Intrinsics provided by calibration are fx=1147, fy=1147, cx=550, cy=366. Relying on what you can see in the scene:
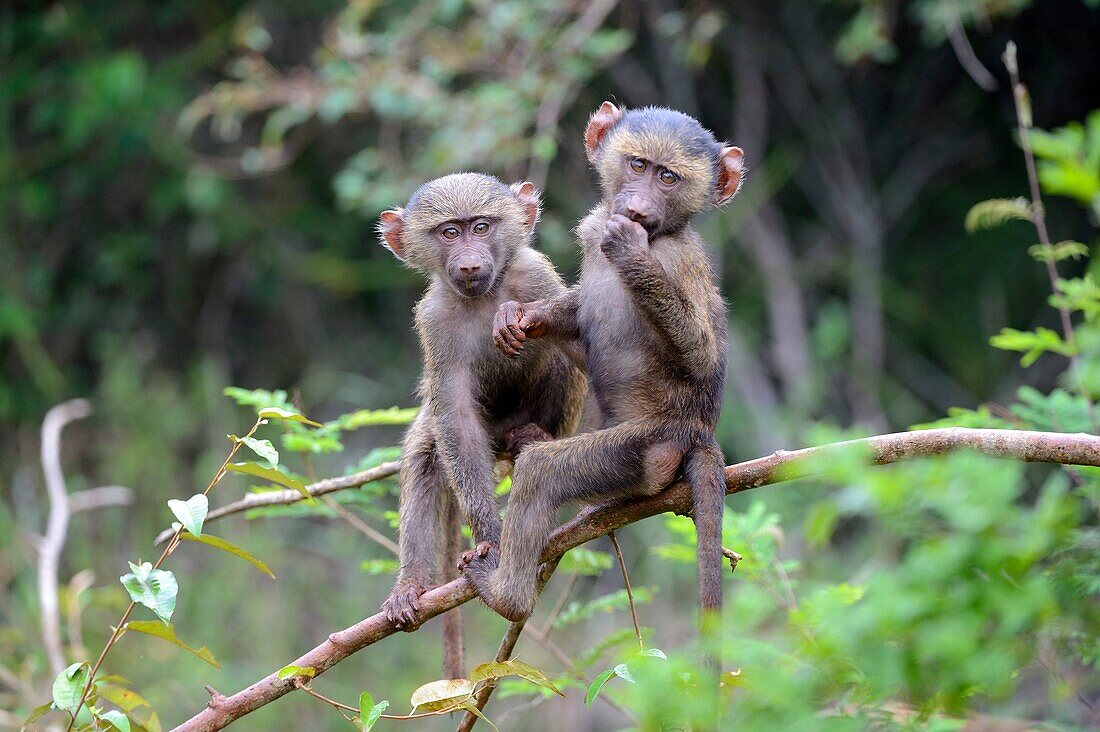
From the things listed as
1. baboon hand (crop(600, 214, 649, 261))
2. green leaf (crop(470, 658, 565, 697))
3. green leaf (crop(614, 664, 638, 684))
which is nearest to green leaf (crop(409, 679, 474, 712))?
green leaf (crop(470, 658, 565, 697))

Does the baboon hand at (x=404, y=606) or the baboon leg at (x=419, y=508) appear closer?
the baboon hand at (x=404, y=606)

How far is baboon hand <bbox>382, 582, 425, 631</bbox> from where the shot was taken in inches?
142

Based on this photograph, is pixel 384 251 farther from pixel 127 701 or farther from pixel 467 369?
pixel 127 701

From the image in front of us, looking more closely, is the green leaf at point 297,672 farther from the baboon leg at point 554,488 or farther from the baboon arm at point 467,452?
the baboon arm at point 467,452

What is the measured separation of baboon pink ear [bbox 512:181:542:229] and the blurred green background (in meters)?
2.55

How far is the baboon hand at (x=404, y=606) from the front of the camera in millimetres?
3598

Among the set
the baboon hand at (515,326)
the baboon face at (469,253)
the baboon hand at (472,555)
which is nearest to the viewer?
the baboon hand at (472,555)

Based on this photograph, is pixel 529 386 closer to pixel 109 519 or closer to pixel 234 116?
pixel 109 519

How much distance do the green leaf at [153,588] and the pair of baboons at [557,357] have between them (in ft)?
2.63

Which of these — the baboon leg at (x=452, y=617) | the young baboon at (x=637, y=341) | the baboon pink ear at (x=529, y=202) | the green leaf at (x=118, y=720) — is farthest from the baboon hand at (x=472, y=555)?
the baboon pink ear at (x=529, y=202)

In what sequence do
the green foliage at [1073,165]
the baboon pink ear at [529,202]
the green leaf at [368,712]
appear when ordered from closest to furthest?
the green foliage at [1073,165] < the green leaf at [368,712] < the baboon pink ear at [529,202]

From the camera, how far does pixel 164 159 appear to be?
10.6 m

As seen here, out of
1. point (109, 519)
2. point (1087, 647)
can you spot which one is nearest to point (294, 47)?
point (109, 519)

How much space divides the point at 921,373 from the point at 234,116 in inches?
256
